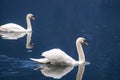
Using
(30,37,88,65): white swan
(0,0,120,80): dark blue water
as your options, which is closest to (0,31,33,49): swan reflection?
(0,0,120,80): dark blue water

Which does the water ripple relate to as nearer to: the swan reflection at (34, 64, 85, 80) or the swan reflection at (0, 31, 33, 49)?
the swan reflection at (34, 64, 85, 80)

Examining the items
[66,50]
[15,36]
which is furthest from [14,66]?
[15,36]

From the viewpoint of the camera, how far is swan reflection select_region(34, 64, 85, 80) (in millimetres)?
16469

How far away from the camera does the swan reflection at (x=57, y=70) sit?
16.5 m

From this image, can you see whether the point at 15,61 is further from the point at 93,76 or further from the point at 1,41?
the point at 1,41

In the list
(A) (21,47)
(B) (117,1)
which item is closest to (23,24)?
(A) (21,47)

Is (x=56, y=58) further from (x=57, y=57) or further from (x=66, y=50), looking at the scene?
(x=66, y=50)

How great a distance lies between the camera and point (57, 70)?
17.3m

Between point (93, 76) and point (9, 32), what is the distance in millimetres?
11906

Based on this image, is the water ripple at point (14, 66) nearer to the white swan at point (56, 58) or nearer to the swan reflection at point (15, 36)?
the white swan at point (56, 58)

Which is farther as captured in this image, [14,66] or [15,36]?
[15,36]

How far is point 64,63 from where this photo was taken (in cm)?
1794

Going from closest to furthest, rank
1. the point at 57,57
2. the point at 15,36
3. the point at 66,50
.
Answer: the point at 57,57 < the point at 66,50 < the point at 15,36

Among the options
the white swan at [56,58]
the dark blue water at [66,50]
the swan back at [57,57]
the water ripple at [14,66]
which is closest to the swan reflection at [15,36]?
the dark blue water at [66,50]
